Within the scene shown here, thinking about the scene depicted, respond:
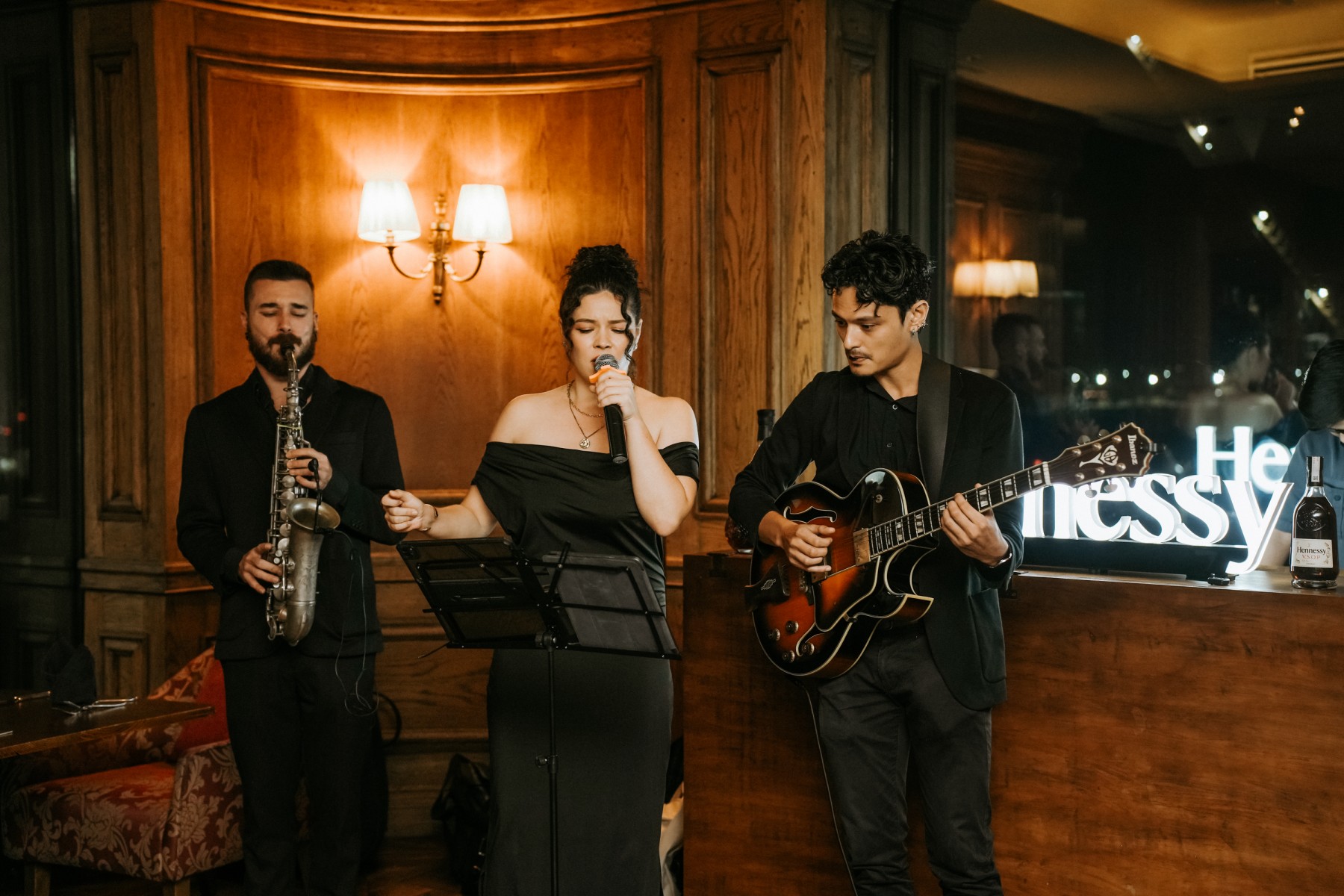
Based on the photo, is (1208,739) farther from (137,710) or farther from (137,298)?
(137,298)

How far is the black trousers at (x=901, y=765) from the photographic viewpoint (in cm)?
267

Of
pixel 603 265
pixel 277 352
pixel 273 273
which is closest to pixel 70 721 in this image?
pixel 277 352

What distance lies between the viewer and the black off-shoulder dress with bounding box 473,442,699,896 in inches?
108

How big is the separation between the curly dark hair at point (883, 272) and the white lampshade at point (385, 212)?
2.58m

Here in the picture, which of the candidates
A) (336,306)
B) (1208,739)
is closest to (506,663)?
(1208,739)

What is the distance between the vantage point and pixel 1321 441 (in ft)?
12.4

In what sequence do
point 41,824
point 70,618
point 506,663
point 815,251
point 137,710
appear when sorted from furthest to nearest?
point 70,618
point 815,251
point 41,824
point 137,710
point 506,663

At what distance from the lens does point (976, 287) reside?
4660 mm

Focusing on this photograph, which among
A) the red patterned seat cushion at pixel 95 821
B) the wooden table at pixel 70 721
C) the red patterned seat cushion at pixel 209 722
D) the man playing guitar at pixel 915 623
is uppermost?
the man playing guitar at pixel 915 623

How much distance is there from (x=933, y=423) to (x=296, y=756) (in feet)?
6.26

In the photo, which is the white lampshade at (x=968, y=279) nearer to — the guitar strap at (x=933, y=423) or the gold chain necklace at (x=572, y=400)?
the guitar strap at (x=933, y=423)

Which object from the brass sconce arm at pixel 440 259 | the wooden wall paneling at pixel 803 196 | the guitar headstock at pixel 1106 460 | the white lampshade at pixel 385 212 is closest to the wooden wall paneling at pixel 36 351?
the white lampshade at pixel 385 212

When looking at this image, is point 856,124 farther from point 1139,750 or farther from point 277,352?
point 1139,750

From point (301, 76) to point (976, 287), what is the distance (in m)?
2.78
